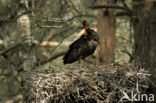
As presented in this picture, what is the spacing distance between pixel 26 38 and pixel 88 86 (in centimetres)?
171

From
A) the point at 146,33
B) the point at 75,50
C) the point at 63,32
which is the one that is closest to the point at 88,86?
the point at 75,50

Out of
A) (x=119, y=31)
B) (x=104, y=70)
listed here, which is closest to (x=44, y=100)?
(x=104, y=70)

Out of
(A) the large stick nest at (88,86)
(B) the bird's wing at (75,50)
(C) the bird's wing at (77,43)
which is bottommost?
(A) the large stick nest at (88,86)

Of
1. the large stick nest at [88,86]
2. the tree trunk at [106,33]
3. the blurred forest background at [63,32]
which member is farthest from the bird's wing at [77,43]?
the large stick nest at [88,86]

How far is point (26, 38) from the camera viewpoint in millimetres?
6758

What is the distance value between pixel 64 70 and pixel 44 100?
89 centimetres

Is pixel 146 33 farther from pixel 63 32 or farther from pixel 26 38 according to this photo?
pixel 63 32

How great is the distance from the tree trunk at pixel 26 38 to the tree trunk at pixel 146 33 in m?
2.62

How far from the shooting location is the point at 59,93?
5965 mm

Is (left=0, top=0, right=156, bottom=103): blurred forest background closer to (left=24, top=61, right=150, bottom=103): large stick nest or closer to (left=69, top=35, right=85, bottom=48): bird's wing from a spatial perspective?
(left=69, top=35, right=85, bottom=48): bird's wing

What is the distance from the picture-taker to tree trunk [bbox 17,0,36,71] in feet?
22.0

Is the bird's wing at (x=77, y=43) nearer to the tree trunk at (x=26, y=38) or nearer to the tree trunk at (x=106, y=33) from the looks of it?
the tree trunk at (x=106, y=33)

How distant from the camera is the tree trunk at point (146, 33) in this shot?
25.9ft

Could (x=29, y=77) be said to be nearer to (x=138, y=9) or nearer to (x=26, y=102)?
(x=26, y=102)
